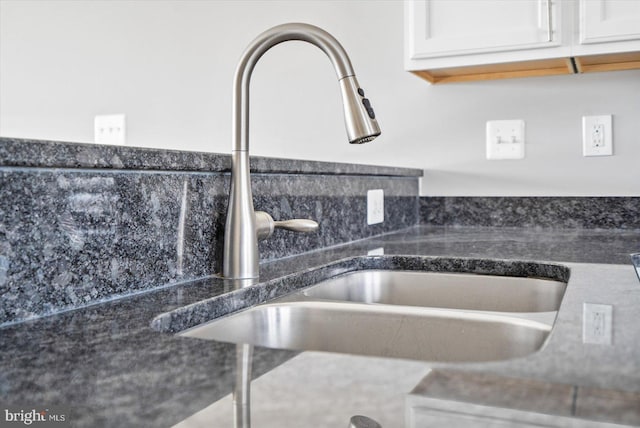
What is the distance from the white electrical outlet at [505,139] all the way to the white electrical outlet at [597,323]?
1.23 m

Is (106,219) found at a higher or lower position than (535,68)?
lower

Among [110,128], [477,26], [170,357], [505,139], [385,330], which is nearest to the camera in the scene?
[170,357]

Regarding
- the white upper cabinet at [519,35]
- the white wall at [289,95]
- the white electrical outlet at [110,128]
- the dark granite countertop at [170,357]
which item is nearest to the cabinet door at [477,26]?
the white upper cabinet at [519,35]

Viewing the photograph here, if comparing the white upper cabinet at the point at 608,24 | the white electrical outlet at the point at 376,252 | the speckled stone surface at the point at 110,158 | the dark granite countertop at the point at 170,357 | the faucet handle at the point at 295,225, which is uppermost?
the white upper cabinet at the point at 608,24

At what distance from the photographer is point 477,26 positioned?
1.66 meters

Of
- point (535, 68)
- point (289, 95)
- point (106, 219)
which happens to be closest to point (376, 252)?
point (106, 219)

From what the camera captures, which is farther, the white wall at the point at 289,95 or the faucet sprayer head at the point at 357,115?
the white wall at the point at 289,95

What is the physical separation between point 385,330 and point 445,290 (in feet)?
1.07

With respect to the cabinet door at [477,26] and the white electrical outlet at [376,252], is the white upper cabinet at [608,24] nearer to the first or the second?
the cabinet door at [477,26]

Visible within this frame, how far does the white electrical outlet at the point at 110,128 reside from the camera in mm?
2436

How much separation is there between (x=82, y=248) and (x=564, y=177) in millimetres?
1540

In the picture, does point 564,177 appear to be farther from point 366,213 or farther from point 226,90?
point 226,90

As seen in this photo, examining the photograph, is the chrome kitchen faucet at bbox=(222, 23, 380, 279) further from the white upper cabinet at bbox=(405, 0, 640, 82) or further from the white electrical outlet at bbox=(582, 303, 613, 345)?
the white upper cabinet at bbox=(405, 0, 640, 82)

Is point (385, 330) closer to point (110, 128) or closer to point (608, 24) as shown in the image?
point (608, 24)
